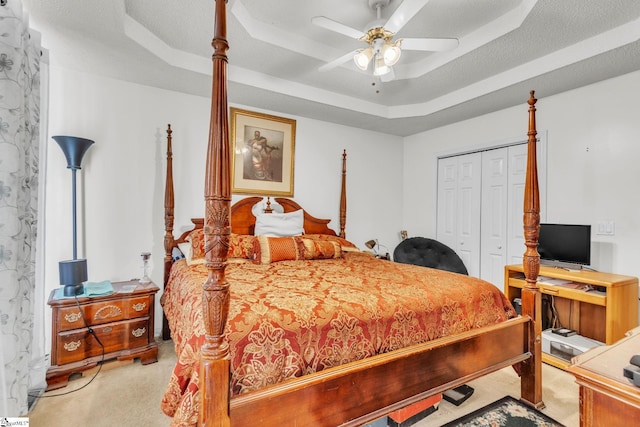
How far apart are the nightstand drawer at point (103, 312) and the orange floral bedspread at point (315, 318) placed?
0.53 metres

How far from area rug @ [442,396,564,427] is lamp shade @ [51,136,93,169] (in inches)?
124

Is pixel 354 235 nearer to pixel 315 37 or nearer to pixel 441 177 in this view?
pixel 441 177

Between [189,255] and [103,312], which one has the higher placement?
[189,255]

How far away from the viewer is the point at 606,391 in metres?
0.86

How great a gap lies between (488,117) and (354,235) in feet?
7.04

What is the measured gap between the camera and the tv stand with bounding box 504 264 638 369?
2.33m

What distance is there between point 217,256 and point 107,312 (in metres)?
1.87

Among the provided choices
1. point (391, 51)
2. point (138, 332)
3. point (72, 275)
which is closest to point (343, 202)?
point (391, 51)

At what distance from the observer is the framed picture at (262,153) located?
342 cm

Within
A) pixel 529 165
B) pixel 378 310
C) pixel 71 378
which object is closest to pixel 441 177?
pixel 529 165

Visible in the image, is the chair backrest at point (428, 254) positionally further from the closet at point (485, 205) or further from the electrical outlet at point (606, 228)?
the electrical outlet at point (606, 228)

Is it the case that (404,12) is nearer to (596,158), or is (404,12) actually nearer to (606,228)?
(596,158)

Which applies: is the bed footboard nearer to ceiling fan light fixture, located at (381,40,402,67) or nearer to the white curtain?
the white curtain

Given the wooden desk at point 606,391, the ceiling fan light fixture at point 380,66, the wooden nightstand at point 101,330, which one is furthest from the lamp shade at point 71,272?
the wooden desk at point 606,391
